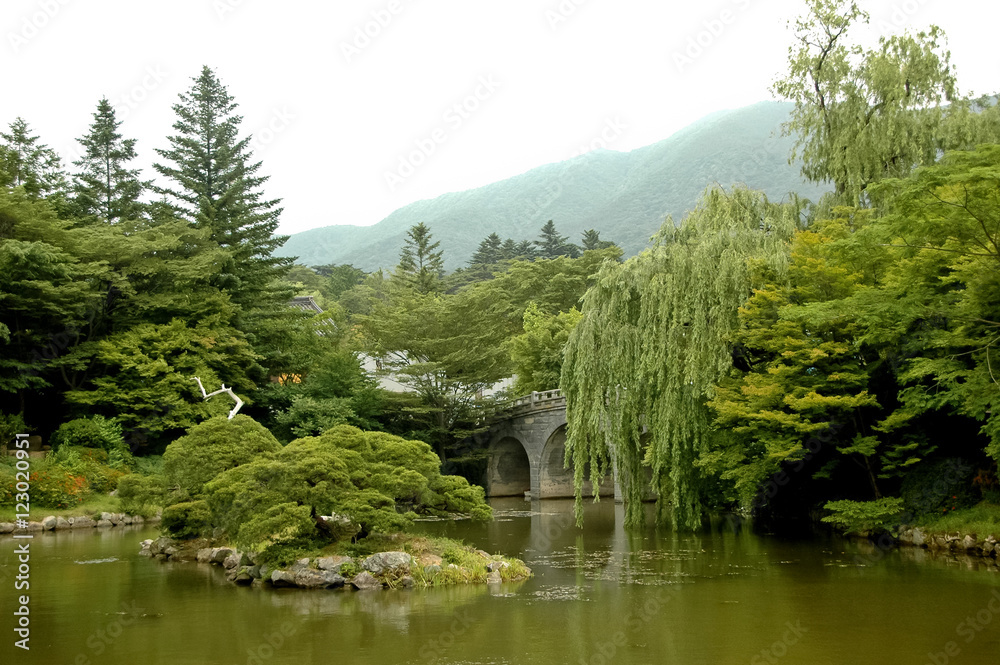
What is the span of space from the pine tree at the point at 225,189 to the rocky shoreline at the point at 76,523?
888cm

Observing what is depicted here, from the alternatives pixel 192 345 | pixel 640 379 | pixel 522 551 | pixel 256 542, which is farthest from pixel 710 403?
pixel 192 345

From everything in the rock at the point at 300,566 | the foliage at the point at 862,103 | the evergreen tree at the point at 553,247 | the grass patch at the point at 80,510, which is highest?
the evergreen tree at the point at 553,247

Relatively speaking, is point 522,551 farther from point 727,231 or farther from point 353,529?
point 727,231

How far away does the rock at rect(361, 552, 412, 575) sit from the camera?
10250 mm

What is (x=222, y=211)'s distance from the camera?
89.6 ft

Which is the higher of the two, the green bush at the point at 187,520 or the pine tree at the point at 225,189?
the pine tree at the point at 225,189

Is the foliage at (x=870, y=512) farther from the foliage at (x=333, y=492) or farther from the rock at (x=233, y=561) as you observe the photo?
the rock at (x=233, y=561)

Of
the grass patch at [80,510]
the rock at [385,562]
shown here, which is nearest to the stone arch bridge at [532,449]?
the grass patch at [80,510]

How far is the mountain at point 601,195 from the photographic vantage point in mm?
110000

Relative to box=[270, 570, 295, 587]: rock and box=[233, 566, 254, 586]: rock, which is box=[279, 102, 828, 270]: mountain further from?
box=[270, 570, 295, 587]: rock

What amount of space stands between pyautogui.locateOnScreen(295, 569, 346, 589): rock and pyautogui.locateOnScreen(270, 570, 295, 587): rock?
106 millimetres

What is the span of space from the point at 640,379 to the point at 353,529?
5776mm

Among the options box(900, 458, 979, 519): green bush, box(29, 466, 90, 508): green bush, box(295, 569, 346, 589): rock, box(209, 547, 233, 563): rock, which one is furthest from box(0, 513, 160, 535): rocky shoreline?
box(900, 458, 979, 519): green bush

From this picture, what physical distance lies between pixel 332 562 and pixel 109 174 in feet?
75.0
